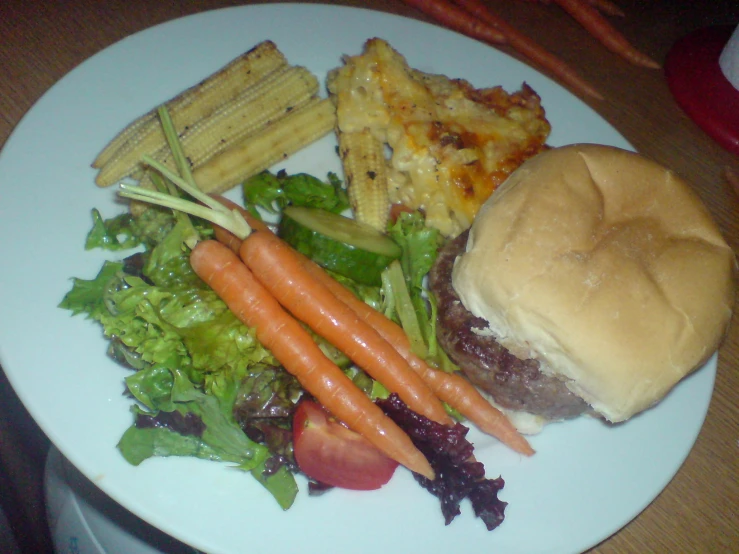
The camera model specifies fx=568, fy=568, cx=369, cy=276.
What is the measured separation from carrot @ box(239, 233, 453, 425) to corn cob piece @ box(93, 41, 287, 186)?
68 centimetres

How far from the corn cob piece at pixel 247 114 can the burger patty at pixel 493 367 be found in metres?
1.21

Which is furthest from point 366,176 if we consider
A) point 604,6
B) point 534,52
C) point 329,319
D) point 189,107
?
point 604,6

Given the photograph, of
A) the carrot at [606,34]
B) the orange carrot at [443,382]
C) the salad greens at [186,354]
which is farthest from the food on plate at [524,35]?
the orange carrot at [443,382]

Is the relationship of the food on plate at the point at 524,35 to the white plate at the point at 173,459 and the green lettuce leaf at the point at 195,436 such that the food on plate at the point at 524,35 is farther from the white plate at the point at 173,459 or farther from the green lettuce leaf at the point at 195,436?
the green lettuce leaf at the point at 195,436

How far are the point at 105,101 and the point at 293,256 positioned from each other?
1.21 meters

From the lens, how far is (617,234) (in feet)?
6.87

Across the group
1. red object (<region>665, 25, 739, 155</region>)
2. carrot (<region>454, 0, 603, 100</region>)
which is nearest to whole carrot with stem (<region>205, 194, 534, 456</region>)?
carrot (<region>454, 0, 603, 100</region>)

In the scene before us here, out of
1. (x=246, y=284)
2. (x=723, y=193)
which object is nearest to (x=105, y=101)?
(x=246, y=284)

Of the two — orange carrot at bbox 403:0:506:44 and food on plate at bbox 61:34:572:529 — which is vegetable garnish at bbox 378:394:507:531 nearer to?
food on plate at bbox 61:34:572:529

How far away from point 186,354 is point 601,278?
1573 millimetres

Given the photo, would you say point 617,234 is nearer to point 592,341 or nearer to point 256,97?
point 592,341

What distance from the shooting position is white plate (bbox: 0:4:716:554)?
6.15 feet

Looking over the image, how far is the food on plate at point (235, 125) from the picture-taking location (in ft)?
8.44

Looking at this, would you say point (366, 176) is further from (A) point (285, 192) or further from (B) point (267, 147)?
(B) point (267, 147)
